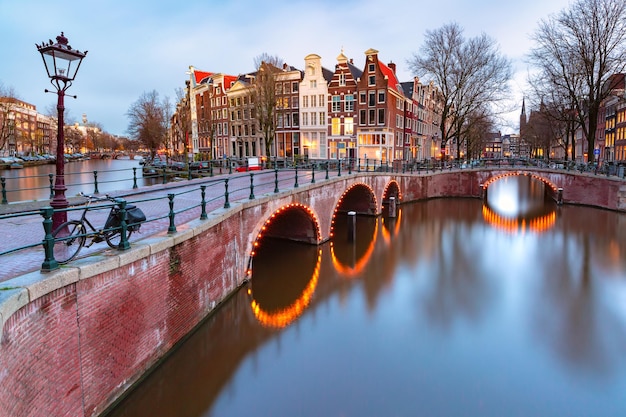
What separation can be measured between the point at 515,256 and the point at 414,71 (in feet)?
81.0

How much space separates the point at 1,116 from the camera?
52625 mm

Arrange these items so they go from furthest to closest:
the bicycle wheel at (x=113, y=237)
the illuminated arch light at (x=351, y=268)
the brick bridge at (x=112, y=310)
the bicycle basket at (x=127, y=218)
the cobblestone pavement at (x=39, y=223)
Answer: the illuminated arch light at (x=351, y=268) < the bicycle basket at (x=127, y=218) < the bicycle wheel at (x=113, y=237) < the cobblestone pavement at (x=39, y=223) < the brick bridge at (x=112, y=310)

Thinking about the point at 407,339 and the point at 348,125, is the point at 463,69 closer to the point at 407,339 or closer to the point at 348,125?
the point at 348,125

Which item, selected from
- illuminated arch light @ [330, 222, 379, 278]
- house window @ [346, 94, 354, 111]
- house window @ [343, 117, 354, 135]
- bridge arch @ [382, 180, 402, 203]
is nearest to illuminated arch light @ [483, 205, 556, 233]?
bridge arch @ [382, 180, 402, 203]

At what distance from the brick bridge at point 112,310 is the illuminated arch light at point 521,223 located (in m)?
16.0

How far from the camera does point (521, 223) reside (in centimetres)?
2484

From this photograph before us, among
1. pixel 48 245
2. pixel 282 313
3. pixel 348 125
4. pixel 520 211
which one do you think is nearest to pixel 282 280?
pixel 282 313

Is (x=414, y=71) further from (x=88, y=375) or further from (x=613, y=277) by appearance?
(x=88, y=375)

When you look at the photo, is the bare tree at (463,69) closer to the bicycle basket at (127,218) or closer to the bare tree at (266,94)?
the bare tree at (266,94)

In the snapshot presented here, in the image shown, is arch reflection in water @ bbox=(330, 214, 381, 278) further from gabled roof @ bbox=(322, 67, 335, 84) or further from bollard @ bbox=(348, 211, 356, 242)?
gabled roof @ bbox=(322, 67, 335, 84)

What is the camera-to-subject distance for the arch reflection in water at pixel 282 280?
11.5 metres

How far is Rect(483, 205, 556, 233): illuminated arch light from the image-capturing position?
2314cm

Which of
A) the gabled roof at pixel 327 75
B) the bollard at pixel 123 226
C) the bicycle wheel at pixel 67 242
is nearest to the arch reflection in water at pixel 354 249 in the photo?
the bollard at pixel 123 226

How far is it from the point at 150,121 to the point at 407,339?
50910mm
